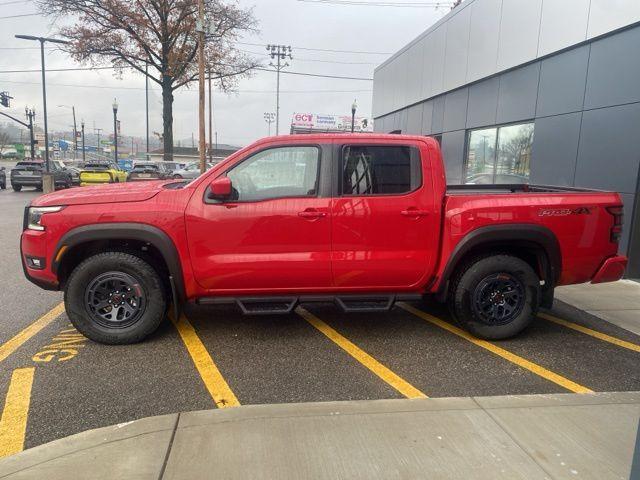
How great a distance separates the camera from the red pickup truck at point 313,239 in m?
4.25

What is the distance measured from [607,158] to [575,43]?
2.22m

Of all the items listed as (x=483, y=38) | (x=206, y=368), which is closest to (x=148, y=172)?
(x=483, y=38)

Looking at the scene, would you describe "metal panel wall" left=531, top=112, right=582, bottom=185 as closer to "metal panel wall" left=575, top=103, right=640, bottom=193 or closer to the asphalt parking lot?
"metal panel wall" left=575, top=103, right=640, bottom=193

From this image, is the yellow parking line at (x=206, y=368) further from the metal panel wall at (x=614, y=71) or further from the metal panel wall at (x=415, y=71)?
the metal panel wall at (x=415, y=71)

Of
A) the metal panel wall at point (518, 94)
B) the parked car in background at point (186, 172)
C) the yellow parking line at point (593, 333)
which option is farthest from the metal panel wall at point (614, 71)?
the parked car in background at point (186, 172)

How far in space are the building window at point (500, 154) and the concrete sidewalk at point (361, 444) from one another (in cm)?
805

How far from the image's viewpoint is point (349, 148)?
178 inches

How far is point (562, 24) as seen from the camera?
878 centimetres

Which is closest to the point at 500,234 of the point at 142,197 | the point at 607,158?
the point at 142,197

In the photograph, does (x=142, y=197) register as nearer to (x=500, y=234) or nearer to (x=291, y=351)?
(x=291, y=351)

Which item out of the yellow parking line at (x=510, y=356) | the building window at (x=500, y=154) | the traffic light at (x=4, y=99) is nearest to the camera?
the yellow parking line at (x=510, y=356)

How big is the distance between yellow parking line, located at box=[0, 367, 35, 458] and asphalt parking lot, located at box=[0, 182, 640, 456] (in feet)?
0.04

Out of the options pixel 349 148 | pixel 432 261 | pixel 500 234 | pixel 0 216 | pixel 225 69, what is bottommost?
pixel 0 216

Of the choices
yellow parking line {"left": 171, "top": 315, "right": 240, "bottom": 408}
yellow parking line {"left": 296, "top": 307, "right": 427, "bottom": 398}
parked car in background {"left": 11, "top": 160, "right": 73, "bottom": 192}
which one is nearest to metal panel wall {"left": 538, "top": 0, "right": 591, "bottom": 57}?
yellow parking line {"left": 296, "top": 307, "right": 427, "bottom": 398}
